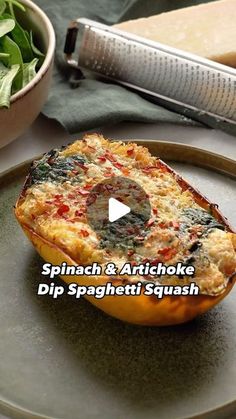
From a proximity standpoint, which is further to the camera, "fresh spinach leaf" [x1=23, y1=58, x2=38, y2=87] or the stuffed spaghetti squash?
"fresh spinach leaf" [x1=23, y1=58, x2=38, y2=87]

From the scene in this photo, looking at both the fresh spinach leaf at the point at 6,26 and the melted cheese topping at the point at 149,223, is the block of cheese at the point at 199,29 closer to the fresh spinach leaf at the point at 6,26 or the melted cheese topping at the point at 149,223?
the fresh spinach leaf at the point at 6,26

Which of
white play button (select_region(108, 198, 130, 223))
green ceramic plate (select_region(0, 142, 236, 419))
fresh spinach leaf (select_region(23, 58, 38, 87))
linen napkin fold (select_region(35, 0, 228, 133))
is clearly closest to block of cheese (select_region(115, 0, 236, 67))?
linen napkin fold (select_region(35, 0, 228, 133))

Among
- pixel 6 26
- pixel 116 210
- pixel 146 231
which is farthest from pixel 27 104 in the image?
pixel 146 231

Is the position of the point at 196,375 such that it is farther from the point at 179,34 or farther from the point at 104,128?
the point at 179,34

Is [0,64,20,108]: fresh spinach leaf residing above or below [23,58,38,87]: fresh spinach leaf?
above

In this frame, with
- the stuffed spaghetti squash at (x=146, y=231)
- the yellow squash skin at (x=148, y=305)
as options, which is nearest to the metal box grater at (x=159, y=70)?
the stuffed spaghetti squash at (x=146, y=231)

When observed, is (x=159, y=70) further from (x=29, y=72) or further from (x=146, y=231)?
(x=146, y=231)

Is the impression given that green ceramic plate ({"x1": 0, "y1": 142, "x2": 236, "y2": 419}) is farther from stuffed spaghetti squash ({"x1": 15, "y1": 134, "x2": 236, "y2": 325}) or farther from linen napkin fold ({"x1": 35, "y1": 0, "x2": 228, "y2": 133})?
linen napkin fold ({"x1": 35, "y1": 0, "x2": 228, "y2": 133})
